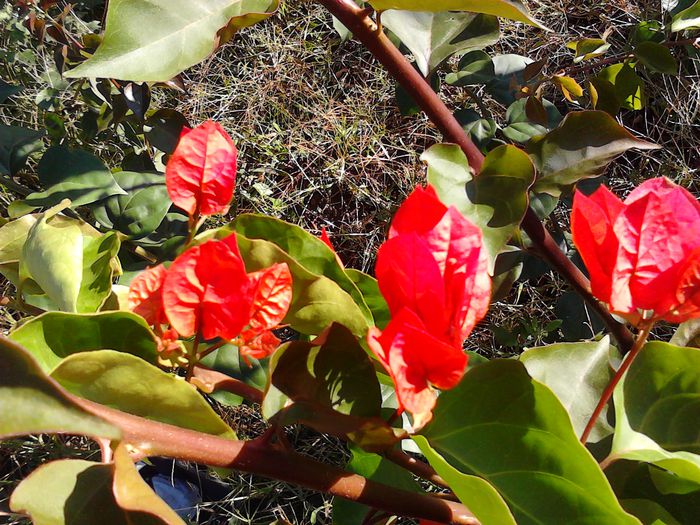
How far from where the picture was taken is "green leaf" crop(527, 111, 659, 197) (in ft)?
1.80

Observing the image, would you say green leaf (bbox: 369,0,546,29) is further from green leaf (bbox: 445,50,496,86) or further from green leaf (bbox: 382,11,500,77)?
green leaf (bbox: 445,50,496,86)

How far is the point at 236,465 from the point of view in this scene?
0.34 m

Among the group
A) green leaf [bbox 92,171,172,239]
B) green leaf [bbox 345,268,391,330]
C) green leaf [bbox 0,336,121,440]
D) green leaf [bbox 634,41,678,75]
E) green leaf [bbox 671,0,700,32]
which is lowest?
green leaf [bbox 634,41,678,75]

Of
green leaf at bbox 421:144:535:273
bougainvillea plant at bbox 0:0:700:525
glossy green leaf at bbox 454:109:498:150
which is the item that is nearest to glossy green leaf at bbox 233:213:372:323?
bougainvillea plant at bbox 0:0:700:525

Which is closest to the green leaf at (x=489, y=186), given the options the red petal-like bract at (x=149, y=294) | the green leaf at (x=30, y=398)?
the red petal-like bract at (x=149, y=294)

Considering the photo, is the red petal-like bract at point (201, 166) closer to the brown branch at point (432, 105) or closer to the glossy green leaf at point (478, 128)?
the brown branch at point (432, 105)

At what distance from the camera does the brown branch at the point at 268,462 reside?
0.32 meters

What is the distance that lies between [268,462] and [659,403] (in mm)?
254

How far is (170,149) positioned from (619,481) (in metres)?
0.66

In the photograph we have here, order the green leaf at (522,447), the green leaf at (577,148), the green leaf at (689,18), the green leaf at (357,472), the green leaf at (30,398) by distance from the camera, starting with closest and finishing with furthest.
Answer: the green leaf at (30,398) → the green leaf at (522,447) → the green leaf at (577,148) → the green leaf at (357,472) → the green leaf at (689,18)

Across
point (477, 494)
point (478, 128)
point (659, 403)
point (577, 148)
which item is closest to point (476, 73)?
point (478, 128)

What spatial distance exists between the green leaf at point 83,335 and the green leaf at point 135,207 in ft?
1.41

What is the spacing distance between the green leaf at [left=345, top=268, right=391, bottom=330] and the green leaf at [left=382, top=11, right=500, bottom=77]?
227 mm

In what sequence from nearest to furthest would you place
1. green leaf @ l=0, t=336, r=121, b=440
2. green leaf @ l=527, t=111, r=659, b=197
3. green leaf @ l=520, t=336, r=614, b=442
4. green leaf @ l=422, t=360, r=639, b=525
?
1. green leaf @ l=0, t=336, r=121, b=440
2. green leaf @ l=422, t=360, r=639, b=525
3. green leaf @ l=520, t=336, r=614, b=442
4. green leaf @ l=527, t=111, r=659, b=197
